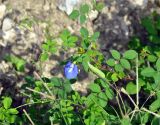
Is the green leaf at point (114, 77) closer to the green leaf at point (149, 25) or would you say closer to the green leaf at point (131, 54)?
the green leaf at point (131, 54)

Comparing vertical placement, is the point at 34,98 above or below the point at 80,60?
below

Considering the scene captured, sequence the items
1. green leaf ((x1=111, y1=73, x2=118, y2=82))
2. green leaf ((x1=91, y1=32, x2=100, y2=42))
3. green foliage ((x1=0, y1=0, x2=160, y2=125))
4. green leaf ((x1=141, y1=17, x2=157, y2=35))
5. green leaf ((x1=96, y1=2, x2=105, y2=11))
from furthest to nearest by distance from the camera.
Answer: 1. green leaf ((x1=96, y1=2, x2=105, y2=11))
2. green leaf ((x1=141, y1=17, x2=157, y2=35))
3. green leaf ((x1=91, y1=32, x2=100, y2=42))
4. green leaf ((x1=111, y1=73, x2=118, y2=82))
5. green foliage ((x1=0, y1=0, x2=160, y2=125))

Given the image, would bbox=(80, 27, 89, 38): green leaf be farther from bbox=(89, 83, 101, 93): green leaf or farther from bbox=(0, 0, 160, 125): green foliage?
bbox=(89, 83, 101, 93): green leaf

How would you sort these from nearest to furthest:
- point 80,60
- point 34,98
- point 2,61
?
1. point 80,60
2. point 34,98
3. point 2,61

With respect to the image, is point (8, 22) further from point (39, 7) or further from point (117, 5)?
point (117, 5)

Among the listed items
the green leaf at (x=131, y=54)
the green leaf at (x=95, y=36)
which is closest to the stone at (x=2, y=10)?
the green leaf at (x=95, y=36)

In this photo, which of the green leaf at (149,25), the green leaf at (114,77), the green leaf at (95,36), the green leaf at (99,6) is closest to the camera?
Answer: the green leaf at (114,77)

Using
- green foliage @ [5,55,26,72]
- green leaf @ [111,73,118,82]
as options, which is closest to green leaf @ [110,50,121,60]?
green leaf @ [111,73,118,82]

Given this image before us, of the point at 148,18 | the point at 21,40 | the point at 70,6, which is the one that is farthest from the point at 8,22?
the point at 148,18
